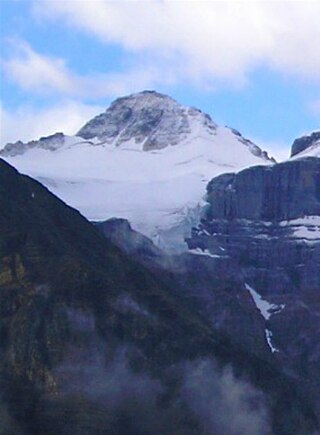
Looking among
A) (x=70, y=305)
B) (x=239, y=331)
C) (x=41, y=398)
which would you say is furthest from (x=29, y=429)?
(x=239, y=331)

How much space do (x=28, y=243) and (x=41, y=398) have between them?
46.0 feet

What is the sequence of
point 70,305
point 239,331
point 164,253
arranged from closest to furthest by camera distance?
point 70,305, point 239,331, point 164,253

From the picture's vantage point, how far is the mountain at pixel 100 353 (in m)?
117

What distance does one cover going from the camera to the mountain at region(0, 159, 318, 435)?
116875mm

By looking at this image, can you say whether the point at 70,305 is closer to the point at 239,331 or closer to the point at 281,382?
the point at 281,382

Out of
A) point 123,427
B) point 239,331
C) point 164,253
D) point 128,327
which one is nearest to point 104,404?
point 123,427

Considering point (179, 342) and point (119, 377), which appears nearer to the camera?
point (119, 377)

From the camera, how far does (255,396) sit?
432ft

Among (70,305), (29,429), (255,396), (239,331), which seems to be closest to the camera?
(29,429)

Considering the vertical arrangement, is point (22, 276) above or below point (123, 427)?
above

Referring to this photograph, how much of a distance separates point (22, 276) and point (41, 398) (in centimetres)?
1078

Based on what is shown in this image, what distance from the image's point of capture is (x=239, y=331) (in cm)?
18562

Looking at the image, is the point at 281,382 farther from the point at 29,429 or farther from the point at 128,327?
the point at 29,429

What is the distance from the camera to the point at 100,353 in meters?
121
